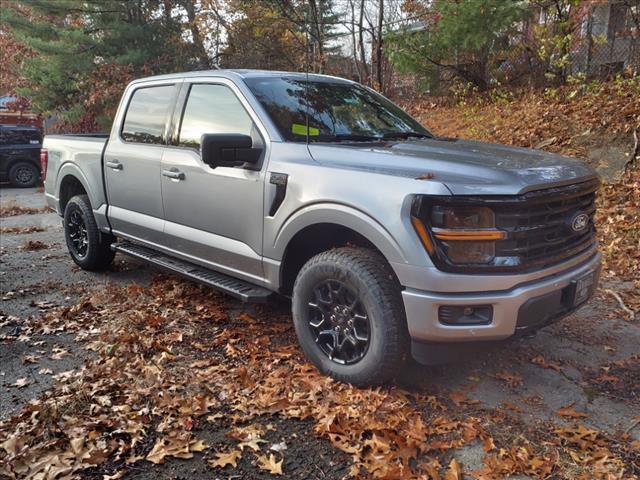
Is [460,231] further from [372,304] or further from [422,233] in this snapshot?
[372,304]

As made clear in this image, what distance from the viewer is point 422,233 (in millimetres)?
2840

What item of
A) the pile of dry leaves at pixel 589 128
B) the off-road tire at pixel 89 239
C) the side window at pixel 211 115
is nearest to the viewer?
the side window at pixel 211 115

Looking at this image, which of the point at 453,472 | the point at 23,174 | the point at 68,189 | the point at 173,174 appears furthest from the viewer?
the point at 23,174

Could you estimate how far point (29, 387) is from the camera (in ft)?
11.4

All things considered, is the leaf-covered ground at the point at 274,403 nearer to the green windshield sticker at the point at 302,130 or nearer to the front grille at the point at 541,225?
the front grille at the point at 541,225

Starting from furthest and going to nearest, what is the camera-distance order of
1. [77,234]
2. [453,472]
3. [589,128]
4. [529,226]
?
1. [589,128]
2. [77,234]
3. [529,226]
4. [453,472]

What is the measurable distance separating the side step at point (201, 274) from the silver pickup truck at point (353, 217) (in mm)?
18

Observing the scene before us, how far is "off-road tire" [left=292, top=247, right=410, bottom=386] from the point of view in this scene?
9.96ft

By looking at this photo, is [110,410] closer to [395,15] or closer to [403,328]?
[403,328]

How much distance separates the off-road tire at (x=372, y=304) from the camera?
3037 mm

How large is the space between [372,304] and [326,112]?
66.0 inches

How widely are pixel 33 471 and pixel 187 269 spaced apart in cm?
208

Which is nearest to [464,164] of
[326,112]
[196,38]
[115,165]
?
[326,112]

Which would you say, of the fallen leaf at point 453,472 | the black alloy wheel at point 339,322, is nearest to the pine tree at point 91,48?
the black alloy wheel at point 339,322
